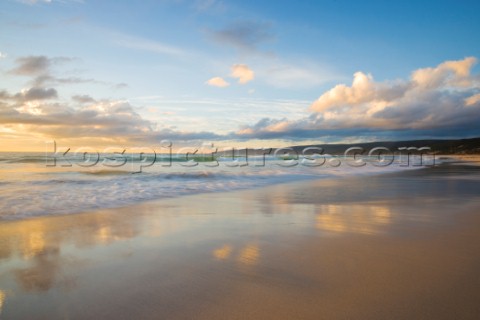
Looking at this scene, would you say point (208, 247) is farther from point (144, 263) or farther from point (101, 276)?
point (101, 276)

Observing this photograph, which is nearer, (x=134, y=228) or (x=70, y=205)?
Answer: (x=134, y=228)

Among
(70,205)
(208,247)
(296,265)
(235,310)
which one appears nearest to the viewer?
(235,310)

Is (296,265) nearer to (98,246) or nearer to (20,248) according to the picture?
(98,246)

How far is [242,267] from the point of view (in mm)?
3359

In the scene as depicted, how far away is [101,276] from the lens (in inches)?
123

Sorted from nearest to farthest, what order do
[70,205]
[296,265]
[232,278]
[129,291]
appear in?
[129,291] < [232,278] < [296,265] < [70,205]

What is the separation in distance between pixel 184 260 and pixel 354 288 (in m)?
1.86

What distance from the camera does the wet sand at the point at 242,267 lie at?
97.3 inches

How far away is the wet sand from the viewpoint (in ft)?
8.11

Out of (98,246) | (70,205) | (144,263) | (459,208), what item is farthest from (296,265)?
→ (70,205)

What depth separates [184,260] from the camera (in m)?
3.57

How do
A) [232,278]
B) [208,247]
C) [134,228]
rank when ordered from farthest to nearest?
[134,228] → [208,247] → [232,278]

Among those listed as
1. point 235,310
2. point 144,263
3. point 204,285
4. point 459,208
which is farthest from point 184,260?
point 459,208

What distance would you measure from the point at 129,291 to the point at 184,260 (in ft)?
2.88
